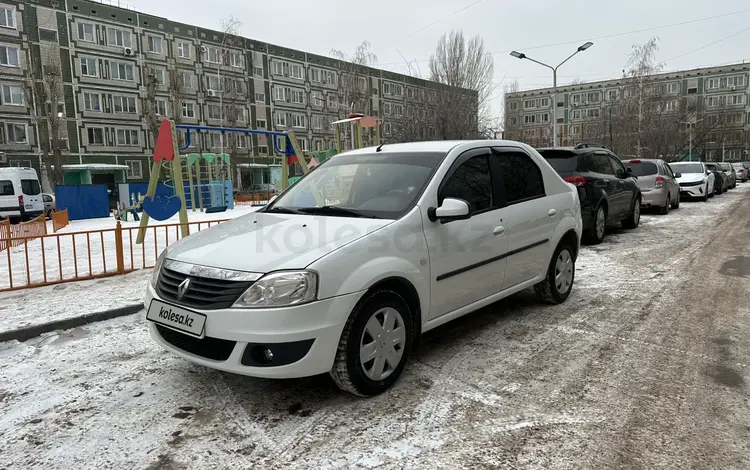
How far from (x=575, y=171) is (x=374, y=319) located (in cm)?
689

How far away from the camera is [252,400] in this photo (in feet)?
10.8

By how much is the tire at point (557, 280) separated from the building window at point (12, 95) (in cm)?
4513

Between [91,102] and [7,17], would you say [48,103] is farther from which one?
[7,17]

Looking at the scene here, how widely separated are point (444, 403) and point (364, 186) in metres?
1.83

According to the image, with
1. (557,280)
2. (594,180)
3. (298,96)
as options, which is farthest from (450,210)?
(298,96)

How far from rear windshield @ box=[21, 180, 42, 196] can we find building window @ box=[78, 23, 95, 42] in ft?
77.3


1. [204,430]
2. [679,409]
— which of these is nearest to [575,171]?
[679,409]

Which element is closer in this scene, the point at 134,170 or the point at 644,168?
the point at 644,168

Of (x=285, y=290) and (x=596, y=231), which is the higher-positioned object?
(x=285, y=290)

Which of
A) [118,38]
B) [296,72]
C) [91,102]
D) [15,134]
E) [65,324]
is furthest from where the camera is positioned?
[296,72]

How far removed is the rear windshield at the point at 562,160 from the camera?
8.88m

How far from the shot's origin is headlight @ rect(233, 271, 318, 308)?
289 cm

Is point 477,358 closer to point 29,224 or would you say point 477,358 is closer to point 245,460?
point 245,460

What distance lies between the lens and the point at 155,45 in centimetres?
4450
